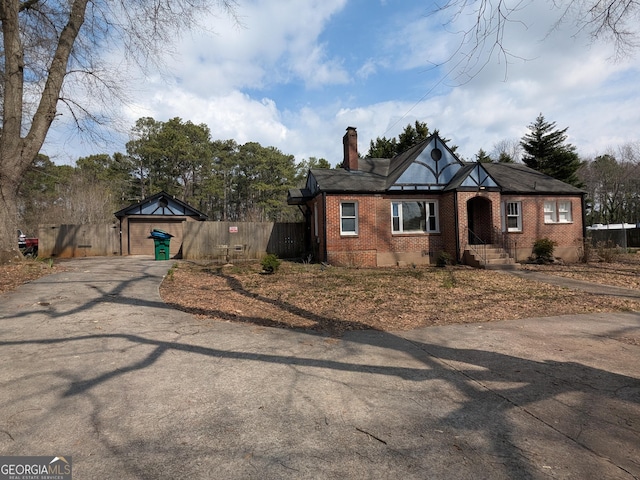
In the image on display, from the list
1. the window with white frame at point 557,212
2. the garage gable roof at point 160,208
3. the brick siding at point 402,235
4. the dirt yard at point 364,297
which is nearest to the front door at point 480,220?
the brick siding at point 402,235

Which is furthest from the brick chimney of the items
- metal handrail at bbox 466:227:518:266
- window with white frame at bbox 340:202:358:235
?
metal handrail at bbox 466:227:518:266

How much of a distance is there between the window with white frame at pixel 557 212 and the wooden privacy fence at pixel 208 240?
12715mm

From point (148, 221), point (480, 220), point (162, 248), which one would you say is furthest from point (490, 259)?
point (148, 221)

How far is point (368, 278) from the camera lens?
39.0 feet

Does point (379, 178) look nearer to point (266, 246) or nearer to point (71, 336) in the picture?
point (266, 246)

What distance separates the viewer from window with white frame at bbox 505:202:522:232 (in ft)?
58.8

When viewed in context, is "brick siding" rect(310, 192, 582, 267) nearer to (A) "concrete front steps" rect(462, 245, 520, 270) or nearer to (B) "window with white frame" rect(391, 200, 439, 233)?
(B) "window with white frame" rect(391, 200, 439, 233)

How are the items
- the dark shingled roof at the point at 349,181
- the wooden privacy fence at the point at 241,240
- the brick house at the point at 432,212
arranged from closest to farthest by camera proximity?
the brick house at the point at 432,212, the dark shingled roof at the point at 349,181, the wooden privacy fence at the point at 241,240

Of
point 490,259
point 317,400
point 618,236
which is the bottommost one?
point 317,400

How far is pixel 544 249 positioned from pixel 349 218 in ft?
29.3

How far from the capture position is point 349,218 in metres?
16.5

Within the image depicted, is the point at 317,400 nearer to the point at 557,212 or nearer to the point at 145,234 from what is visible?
the point at 557,212

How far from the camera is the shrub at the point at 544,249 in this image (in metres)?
16.3

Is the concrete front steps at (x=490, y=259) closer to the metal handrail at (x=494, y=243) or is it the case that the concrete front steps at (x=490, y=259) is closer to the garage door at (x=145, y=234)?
the metal handrail at (x=494, y=243)
